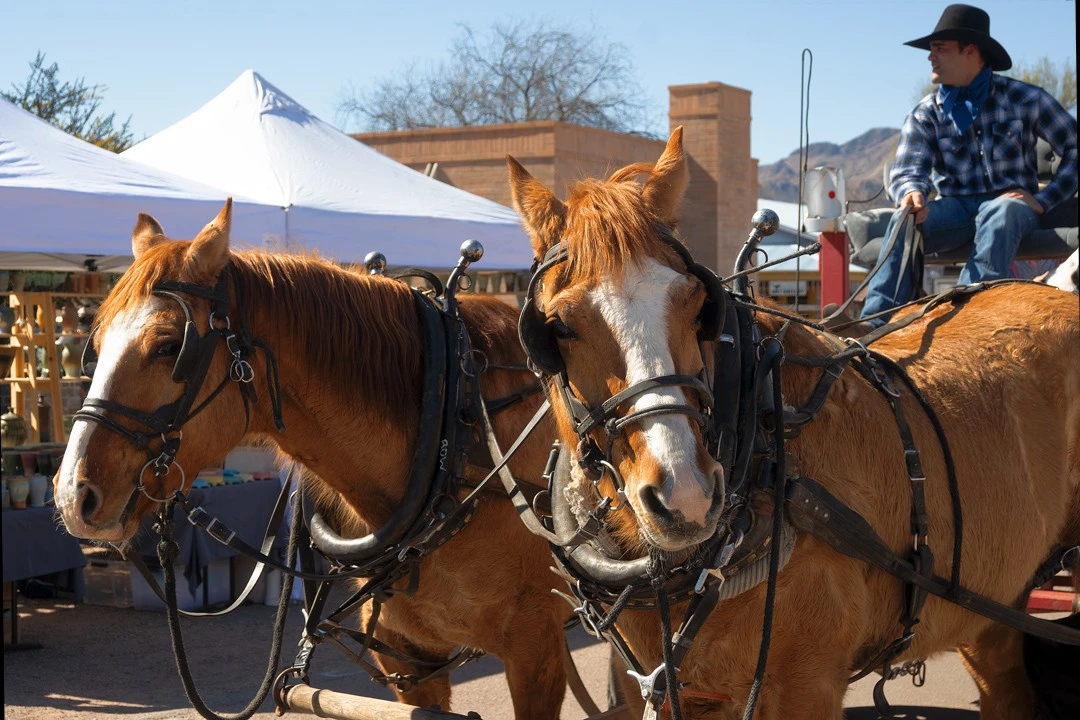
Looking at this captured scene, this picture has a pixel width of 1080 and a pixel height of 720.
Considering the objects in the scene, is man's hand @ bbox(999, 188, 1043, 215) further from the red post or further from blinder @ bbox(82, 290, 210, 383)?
blinder @ bbox(82, 290, 210, 383)

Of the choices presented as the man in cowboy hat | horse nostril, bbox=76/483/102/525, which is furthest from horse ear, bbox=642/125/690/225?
the man in cowboy hat

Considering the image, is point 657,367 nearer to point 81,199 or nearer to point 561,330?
point 561,330

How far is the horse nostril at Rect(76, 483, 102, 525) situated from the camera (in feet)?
8.30

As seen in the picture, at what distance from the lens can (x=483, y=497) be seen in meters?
3.12

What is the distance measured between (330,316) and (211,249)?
1.26 ft

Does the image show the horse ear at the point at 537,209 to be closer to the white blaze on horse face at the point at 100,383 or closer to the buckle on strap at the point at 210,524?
the white blaze on horse face at the point at 100,383

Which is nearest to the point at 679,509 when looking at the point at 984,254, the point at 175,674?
the point at 984,254

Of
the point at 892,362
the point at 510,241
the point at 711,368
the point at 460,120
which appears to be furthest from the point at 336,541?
the point at 460,120

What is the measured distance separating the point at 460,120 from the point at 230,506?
31.2 metres

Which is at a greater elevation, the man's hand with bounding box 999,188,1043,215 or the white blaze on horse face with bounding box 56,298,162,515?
the man's hand with bounding box 999,188,1043,215

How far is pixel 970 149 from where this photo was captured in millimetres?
4621

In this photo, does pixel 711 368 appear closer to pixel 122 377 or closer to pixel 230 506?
pixel 122 377

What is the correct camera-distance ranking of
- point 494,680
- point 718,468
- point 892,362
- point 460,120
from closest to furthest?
point 718,468, point 892,362, point 494,680, point 460,120

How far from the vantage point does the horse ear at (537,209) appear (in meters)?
2.33
